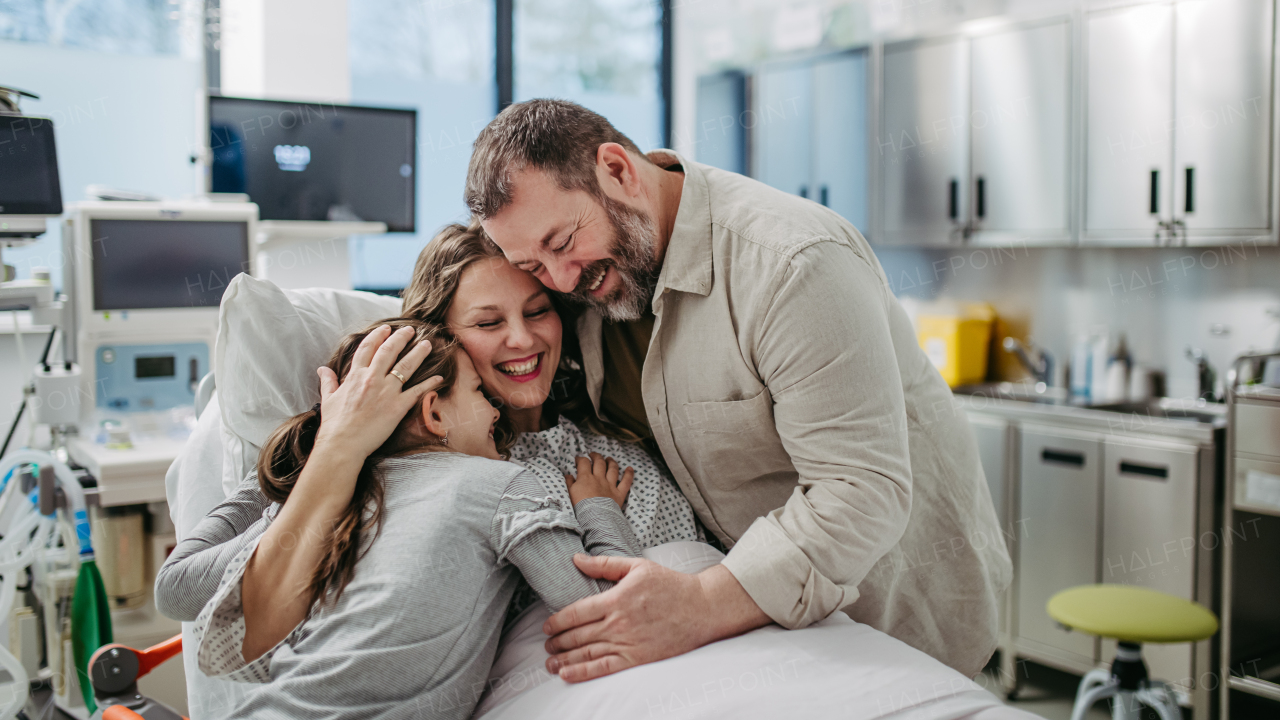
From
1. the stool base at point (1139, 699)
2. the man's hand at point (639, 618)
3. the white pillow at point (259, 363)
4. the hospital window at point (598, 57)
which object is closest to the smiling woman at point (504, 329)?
the white pillow at point (259, 363)

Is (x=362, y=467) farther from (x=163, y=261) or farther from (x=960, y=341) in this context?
(x=960, y=341)

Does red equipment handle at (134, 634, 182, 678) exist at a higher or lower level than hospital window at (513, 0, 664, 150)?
lower

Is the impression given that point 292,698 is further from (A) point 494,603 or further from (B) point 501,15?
(B) point 501,15

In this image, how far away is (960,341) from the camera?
3.78 m

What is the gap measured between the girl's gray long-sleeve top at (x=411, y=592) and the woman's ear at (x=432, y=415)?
0.23 ft

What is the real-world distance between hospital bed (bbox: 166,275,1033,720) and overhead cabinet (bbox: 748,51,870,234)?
9.23ft

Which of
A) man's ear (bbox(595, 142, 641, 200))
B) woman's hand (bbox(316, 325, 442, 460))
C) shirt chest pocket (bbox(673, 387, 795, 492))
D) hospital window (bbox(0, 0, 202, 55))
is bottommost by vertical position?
shirt chest pocket (bbox(673, 387, 795, 492))

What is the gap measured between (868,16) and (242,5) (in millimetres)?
2649

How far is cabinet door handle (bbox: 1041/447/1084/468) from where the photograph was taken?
3.13m

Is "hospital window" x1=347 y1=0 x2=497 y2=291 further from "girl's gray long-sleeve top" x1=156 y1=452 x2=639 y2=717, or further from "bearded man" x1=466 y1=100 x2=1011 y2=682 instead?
"girl's gray long-sleeve top" x1=156 y1=452 x2=639 y2=717

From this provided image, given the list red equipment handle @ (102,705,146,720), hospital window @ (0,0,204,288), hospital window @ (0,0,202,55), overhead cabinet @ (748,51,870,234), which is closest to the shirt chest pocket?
red equipment handle @ (102,705,146,720)

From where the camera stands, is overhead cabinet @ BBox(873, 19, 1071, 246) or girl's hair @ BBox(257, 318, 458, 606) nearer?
girl's hair @ BBox(257, 318, 458, 606)

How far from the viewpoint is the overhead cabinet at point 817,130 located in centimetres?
401

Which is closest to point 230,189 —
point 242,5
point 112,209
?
point 112,209
